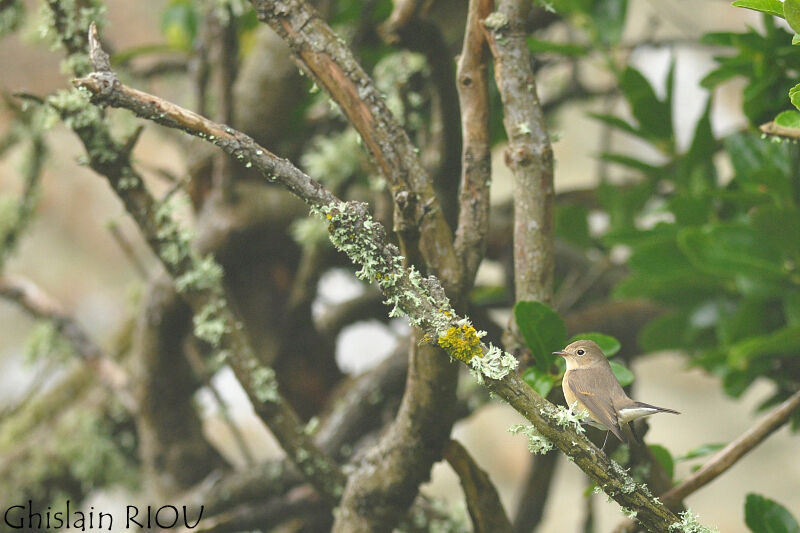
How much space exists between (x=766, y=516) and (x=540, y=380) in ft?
1.00

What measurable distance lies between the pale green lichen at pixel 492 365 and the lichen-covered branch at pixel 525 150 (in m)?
0.17

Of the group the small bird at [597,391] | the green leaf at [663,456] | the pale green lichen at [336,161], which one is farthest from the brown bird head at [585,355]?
the pale green lichen at [336,161]

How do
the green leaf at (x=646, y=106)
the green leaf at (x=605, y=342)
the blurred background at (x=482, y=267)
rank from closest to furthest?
the green leaf at (x=605, y=342), the green leaf at (x=646, y=106), the blurred background at (x=482, y=267)

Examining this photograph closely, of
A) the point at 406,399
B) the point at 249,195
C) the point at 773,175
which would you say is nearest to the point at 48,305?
the point at 249,195

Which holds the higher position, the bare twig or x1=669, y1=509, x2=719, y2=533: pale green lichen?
the bare twig

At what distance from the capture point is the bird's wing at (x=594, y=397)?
503 mm

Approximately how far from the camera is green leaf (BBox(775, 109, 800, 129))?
54 centimetres

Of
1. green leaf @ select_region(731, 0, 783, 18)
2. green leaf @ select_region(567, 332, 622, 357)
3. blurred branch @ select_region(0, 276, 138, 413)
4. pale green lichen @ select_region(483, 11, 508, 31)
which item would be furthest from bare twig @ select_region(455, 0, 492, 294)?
blurred branch @ select_region(0, 276, 138, 413)

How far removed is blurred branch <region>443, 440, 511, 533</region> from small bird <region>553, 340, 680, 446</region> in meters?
0.20

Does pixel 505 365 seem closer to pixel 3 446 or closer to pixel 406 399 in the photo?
pixel 406 399

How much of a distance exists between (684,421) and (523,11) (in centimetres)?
242

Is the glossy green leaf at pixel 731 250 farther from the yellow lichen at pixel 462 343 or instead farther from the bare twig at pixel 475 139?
the yellow lichen at pixel 462 343

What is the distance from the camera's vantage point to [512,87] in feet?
2.14

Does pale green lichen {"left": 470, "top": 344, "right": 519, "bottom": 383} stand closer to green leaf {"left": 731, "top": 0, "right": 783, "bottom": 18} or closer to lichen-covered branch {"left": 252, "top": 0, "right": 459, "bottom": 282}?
lichen-covered branch {"left": 252, "top": 0, "right": 459, "bottom": 282}
